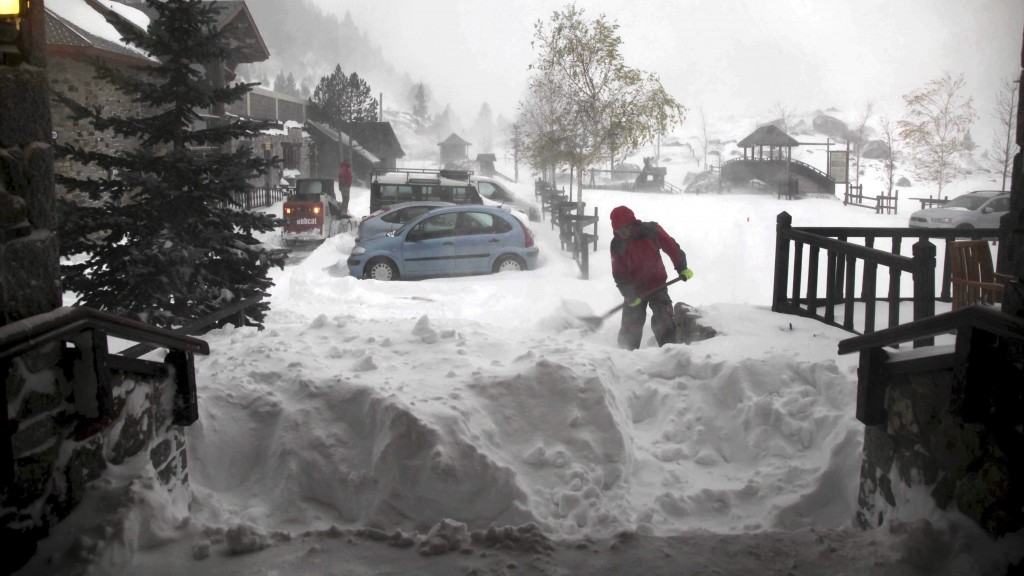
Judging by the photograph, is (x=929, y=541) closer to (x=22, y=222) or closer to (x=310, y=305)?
(x=22, y=222)

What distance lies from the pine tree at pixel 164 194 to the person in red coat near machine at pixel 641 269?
3016 mm

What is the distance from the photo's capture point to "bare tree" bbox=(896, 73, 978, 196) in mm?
16953

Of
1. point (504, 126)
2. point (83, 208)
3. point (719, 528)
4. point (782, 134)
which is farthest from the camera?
point (504, 126)

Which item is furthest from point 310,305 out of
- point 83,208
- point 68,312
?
point 68,312

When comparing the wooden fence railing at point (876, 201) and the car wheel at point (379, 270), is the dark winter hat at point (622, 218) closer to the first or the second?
the car wheel at point (379, 270)

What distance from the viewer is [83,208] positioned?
19.1ft

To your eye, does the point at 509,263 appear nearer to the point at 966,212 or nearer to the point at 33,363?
the point at 966,212

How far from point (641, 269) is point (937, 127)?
49.6 ft

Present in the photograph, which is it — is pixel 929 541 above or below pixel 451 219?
below

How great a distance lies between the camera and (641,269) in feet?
22.0

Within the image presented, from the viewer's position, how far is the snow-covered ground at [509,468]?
8.20ft

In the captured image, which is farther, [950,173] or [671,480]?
[950,173]

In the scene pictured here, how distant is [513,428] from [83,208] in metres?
4.04

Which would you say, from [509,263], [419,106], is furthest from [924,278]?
[419,106]
